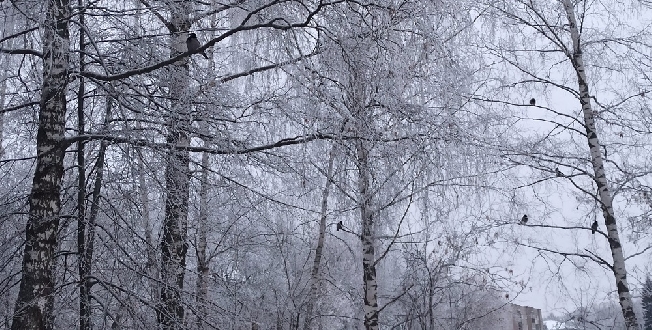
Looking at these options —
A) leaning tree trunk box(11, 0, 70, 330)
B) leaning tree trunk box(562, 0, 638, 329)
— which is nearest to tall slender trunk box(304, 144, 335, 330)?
leaning tree trunk box(11, 0, 70, 330)

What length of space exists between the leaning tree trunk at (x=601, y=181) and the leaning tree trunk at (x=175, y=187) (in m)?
4.93

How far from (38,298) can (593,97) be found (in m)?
6.62

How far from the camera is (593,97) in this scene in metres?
7.87

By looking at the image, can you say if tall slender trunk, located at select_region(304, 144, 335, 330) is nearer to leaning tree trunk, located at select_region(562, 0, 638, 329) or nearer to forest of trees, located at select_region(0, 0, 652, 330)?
forest of trees, located at select_region(0, 0, 652, 330)

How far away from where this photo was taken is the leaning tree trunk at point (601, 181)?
7150mm

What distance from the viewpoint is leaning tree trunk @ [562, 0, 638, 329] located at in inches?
282

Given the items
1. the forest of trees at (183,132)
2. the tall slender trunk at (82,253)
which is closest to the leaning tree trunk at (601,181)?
the forest of trees at (183,132)

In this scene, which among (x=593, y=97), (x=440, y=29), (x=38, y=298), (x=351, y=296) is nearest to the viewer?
(x=38, y=298)

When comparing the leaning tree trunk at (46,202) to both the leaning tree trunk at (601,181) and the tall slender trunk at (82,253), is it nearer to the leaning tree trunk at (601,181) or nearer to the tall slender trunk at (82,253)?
the tall slender trunk at (82,253)

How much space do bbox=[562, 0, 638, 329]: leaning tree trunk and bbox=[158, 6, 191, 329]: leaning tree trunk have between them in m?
4.93

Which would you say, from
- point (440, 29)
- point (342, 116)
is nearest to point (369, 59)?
point (342, 116)

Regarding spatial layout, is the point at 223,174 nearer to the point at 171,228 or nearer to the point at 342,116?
the point at 171,228

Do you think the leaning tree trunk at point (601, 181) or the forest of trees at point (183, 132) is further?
the leaning tree trunk at point (601, 181)

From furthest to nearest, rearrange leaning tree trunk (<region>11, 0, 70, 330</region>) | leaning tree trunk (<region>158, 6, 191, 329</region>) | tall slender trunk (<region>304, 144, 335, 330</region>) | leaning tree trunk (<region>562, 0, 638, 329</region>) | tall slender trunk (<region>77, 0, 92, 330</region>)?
leaning tree trunk (<region>562, 0, 638, 329</region>), tall slender trunk (<region>304, 144, 335, 330</region>), leaning tree trunk (<region>158, 6, 191, 329</region>), tall slender trunk (<region>77, 0, 92, 330</region>), leaning tree trunk (<region>11, 0, 70, 330</region>)
